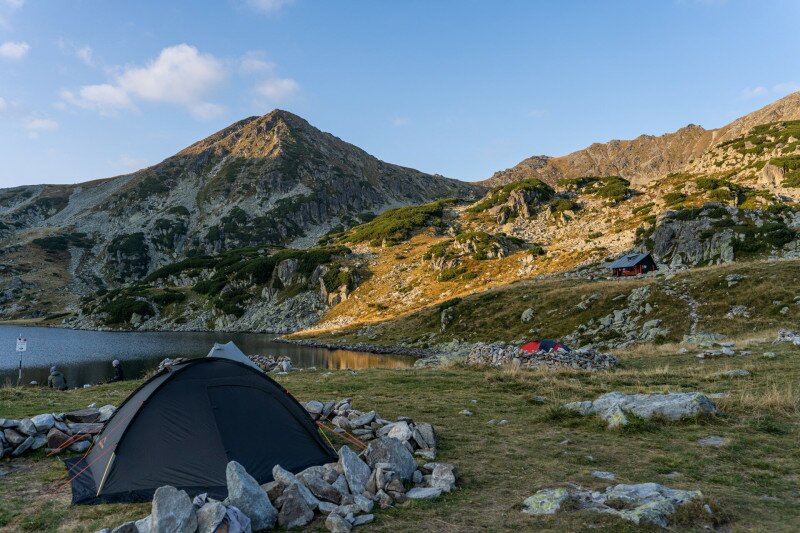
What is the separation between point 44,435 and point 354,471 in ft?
29.2

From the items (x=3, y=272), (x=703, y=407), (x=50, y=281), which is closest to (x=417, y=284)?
(x=703, y=407)

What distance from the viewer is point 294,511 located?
24.3ft

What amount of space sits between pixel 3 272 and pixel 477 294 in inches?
6347

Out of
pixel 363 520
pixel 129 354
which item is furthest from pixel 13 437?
pixel 129 354

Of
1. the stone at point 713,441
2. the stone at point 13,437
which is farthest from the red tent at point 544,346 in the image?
the stone at point 13,437

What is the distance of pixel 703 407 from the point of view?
12.6 m

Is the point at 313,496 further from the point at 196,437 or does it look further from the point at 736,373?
the point at 736,373

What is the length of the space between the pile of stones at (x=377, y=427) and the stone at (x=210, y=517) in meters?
3.99

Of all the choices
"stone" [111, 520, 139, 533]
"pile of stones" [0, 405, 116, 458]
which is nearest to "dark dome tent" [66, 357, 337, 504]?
"pile of stones" [0, 405, 116, 458]

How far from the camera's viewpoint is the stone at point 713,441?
1062 cm

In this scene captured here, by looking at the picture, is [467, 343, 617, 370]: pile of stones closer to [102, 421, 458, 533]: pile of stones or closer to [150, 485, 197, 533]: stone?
[102, 421, 458, 533]: pile of stones

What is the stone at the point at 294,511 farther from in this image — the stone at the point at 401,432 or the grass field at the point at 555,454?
the stone at the point at 401,432

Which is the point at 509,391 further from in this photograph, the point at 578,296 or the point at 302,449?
the point at 578,296

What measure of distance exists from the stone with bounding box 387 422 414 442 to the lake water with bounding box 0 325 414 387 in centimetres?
2786
